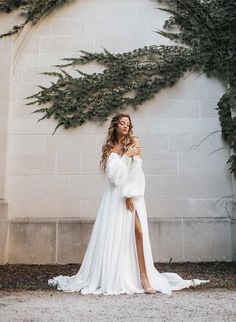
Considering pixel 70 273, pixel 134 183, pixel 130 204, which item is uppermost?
pixel 134 183

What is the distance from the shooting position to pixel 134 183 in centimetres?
403

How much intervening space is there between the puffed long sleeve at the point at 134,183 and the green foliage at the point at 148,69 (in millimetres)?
2214

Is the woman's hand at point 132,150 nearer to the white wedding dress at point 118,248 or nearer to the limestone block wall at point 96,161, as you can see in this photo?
the white wedding dress at point 118,248

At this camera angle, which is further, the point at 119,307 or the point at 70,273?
the point at 70,273

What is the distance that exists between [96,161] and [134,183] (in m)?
2.14

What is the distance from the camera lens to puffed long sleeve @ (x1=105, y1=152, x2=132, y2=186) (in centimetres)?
405

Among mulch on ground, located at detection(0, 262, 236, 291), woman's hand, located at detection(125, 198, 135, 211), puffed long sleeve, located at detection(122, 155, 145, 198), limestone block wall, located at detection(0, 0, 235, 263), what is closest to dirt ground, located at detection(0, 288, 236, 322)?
mulch on ground, located at detection(0, 262, 236, 291)

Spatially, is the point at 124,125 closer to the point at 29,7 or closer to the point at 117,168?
the point at 117,168

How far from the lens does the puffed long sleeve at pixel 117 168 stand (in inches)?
159

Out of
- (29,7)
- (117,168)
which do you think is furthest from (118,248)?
(29,7)

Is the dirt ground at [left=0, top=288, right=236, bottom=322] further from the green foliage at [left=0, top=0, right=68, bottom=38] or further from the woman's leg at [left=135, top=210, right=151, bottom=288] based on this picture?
the green foliage at [left=0, top=0, right=68, bottom=38]

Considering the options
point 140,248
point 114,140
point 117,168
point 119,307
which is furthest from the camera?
point 114,140

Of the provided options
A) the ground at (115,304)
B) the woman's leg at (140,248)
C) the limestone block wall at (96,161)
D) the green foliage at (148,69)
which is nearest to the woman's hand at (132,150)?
the woman's leg at (140,248)

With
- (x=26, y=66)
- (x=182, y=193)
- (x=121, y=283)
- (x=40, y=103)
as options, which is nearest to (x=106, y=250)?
(x=121, y=283)
